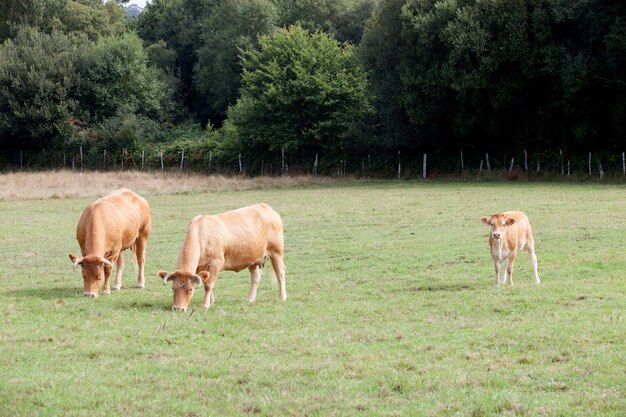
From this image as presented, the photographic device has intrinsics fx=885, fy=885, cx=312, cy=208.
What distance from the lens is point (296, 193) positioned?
43.0m

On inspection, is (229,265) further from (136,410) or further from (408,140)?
(408,140)

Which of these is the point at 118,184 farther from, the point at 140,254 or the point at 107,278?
the point at 107,278

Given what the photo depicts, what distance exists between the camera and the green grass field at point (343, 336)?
8.79 m

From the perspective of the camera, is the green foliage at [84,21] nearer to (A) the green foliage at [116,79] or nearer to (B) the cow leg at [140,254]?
(A) the green foliage at [116,79]

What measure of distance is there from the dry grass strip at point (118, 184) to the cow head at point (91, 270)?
92.0ft

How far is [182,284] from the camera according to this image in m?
13.5

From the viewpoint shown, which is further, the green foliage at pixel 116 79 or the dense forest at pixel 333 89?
the green foliage at pixel 116 79

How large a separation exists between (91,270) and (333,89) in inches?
1783

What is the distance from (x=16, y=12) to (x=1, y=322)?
75193mm

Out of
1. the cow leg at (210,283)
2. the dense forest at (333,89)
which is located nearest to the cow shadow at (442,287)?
the cow leg at (210,283)

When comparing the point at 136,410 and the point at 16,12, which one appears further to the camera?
the point at 16,12

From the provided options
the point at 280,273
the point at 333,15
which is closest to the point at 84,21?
the point at 333,15

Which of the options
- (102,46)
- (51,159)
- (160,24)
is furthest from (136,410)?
(160,24)

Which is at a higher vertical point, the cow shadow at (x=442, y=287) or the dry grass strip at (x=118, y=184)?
the dry grass strip at (x=118, y=184)
